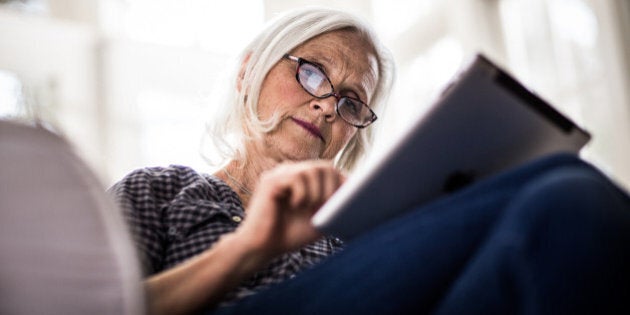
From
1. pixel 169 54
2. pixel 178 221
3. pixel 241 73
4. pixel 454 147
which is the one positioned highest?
pixel 169 54

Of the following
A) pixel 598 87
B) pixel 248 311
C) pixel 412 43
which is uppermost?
pixel 412 43

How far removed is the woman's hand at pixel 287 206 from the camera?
27.7 inches

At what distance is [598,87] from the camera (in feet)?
10.3

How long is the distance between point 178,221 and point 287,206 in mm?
325

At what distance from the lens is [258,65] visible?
53.0 inches

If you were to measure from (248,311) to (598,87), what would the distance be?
2773 millimetres

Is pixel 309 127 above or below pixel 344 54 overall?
below

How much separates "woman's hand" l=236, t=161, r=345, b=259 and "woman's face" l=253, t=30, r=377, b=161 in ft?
1.79

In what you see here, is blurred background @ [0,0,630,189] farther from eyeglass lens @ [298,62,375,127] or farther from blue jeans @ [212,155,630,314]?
blue jeans @ [212,155,630,314]

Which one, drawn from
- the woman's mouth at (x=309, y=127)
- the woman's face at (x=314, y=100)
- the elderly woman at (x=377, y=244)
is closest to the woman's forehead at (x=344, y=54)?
the woman's face at (x=314, y=100)

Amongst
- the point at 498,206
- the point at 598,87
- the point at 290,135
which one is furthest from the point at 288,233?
the point at 598,87

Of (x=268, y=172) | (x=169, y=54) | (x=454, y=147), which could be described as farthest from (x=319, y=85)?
(x=169, y=54)

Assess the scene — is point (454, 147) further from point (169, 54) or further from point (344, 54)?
point (169, 54)

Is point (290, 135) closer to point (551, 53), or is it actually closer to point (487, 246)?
point (487, 246)
